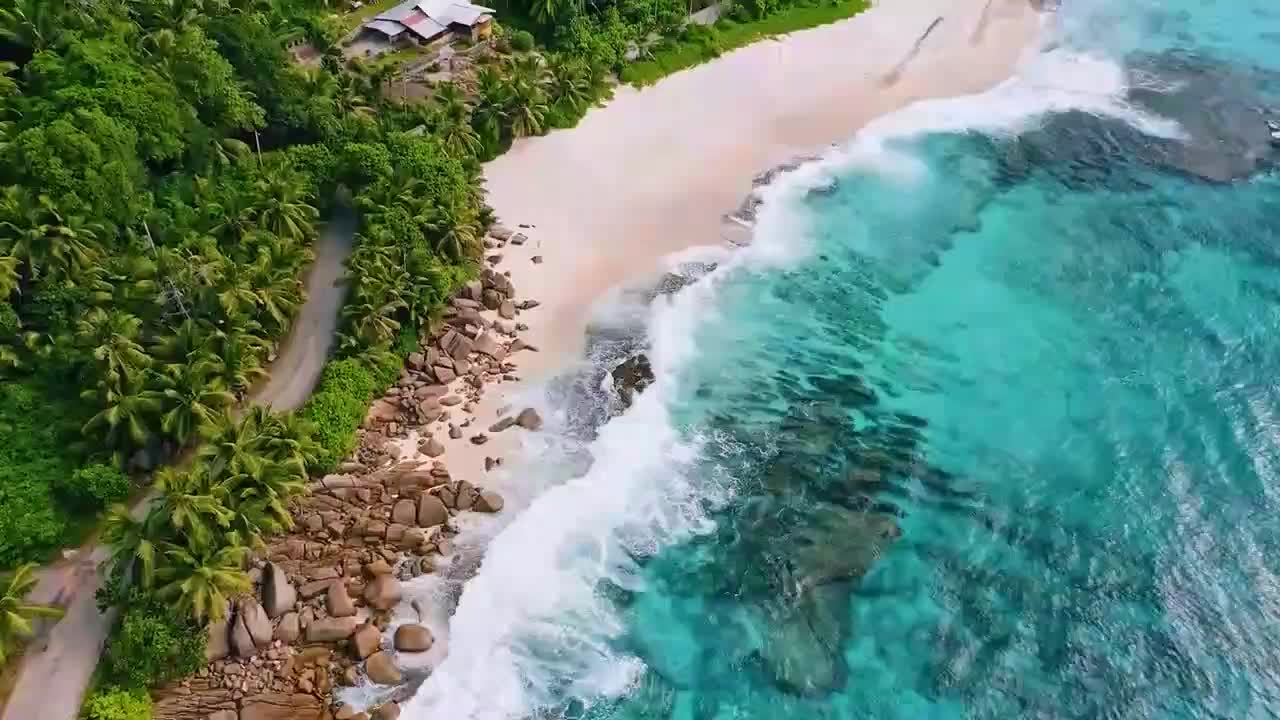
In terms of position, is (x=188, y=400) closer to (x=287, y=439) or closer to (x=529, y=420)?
(x=287, y=439)

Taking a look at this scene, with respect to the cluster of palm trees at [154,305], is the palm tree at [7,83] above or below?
above

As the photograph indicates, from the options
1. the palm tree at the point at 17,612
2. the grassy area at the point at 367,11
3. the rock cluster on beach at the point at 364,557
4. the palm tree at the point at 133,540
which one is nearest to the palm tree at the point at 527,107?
the grassy area at the point at 367,11

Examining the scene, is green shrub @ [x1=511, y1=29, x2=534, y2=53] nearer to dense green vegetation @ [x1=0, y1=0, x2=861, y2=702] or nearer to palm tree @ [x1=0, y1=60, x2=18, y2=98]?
dense green vegetation @ [x1=0, y1=0, x2=861, y2=702]

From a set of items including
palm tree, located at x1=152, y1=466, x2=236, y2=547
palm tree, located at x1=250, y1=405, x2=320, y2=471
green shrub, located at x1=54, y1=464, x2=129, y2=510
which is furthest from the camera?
palm tree, located at x1=250, y1=405, x2=320, y2=471

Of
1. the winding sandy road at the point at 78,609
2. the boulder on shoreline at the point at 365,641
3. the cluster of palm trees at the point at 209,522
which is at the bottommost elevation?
the boulder on shoreline at the point at 365,641

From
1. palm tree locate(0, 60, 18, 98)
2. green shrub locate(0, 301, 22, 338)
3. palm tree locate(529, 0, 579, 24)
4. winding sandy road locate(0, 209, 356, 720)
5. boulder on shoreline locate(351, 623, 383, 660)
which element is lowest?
boulder on shoreline locate(351, 623, 383, 660)

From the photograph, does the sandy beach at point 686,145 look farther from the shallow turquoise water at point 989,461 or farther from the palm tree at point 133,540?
the palm tree at point 133,540

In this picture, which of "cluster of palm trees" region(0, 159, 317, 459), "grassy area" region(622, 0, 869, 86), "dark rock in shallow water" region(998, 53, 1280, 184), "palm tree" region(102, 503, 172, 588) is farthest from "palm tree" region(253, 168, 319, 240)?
"dark rock in shallow water" region(998, 53, 1280, 184)

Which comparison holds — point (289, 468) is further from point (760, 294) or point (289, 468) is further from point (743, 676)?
point (760, 294)

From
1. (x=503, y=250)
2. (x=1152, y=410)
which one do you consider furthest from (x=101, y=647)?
(x=1152, y=410)
